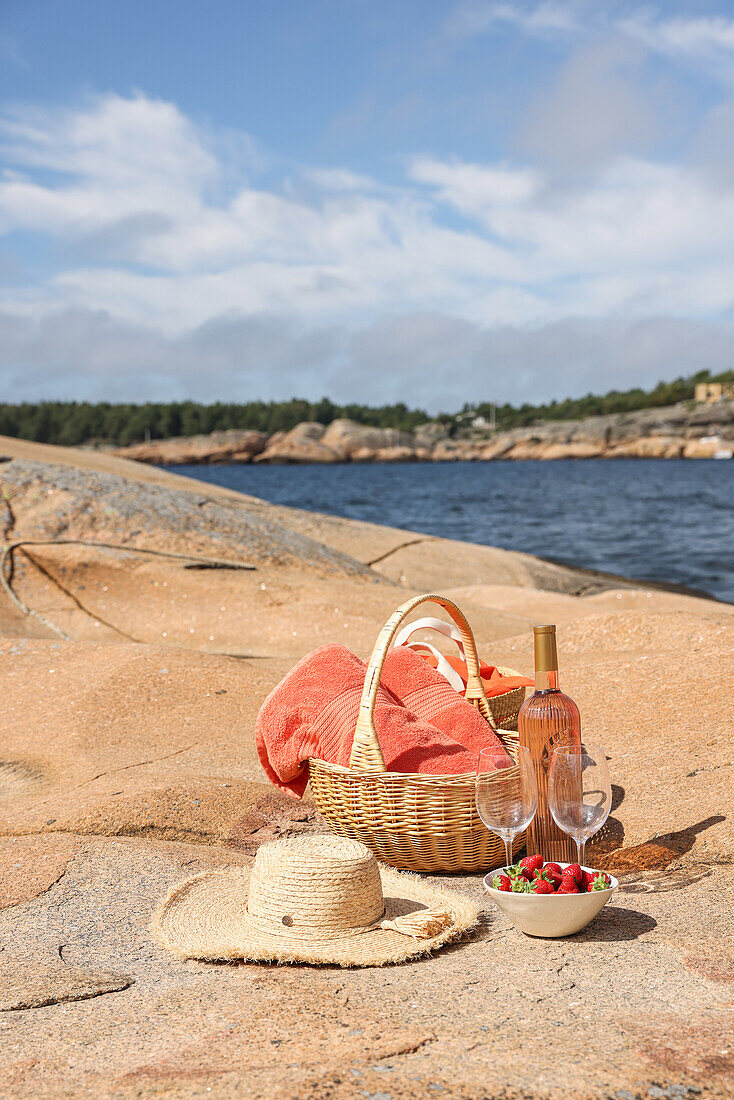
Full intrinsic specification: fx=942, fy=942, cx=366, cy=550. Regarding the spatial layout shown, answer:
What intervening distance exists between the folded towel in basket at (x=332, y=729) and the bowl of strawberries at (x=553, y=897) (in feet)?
2.66

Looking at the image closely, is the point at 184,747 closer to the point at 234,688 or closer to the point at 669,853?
the point at 234,688

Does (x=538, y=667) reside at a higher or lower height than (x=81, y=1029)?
higher

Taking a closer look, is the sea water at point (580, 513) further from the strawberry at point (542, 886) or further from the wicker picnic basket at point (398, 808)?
the strawberry at point (542, 886)

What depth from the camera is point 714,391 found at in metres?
97.1

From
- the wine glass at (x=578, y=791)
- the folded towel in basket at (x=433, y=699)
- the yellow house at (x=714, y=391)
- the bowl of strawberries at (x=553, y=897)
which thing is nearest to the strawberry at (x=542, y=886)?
the bowl of strawberries at (x=553, y=897)

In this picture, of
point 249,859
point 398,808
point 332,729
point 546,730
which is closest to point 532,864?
point 546,730

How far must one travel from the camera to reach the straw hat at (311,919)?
9.26 ft

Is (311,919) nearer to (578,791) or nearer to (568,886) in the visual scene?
(568,886)

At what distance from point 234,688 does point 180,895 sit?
113 inches

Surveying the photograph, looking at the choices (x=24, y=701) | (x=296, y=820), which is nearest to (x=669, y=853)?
(x=296, y=820)

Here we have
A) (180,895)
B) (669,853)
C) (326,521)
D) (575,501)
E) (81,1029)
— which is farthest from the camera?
(575,501)

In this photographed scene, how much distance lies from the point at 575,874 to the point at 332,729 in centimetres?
126

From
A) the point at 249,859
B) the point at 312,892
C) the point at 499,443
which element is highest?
the point at 499,443

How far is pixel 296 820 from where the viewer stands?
4.30 m
